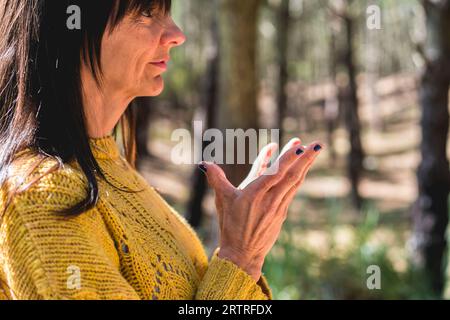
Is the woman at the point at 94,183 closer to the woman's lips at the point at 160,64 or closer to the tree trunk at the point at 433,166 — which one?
the woman's lips at the point at 160,64

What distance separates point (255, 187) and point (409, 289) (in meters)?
4.43

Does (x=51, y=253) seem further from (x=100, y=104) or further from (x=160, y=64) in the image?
(x=160, y=64)

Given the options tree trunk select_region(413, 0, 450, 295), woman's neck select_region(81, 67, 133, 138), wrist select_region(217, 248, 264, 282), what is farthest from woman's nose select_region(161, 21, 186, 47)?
tree trunk select_region(413, 0, 450, 295)

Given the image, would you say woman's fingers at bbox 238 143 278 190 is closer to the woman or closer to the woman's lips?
the woman

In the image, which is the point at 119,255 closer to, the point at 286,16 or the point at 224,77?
the point at 224,77

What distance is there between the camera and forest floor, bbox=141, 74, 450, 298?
21.6ft

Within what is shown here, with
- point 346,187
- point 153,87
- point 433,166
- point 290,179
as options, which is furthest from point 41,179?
point 346,187

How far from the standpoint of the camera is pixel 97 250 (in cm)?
124

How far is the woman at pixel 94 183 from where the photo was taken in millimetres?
1195

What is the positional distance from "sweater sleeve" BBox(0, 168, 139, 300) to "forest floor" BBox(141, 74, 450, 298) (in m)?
0.87

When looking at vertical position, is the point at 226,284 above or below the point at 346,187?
above

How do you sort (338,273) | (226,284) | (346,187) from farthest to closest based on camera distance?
1. (346,187)
2. (338,273)
3. (226,284)

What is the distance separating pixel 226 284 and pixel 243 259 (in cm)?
8
